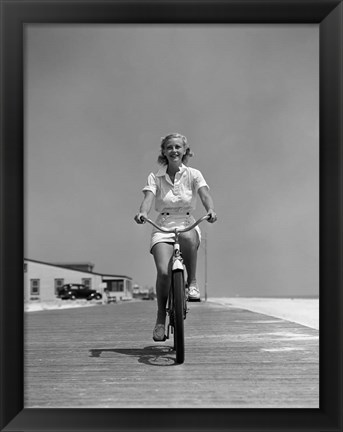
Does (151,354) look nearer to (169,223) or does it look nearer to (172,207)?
(169,223)

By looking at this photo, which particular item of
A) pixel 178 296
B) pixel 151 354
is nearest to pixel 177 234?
pixel 178 296

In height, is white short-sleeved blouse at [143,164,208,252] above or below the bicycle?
above

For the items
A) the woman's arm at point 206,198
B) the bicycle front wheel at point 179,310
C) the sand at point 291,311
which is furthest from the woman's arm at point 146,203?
the sand at point 291,311

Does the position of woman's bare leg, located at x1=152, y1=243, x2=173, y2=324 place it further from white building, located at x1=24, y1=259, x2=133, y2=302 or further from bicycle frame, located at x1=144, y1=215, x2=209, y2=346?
white building, located at x1=24, y1=259, x2=133, y2=302

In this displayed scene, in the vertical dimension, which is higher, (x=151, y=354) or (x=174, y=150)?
(x=174, y=150)

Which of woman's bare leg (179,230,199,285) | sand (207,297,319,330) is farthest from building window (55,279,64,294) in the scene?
woman's bare leg (179,230,199,285)

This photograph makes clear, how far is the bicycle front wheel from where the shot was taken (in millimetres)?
4078

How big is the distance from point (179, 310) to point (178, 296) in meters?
0.12

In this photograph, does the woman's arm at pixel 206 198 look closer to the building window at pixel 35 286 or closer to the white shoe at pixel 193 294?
the white shoe at pixel 193 294
